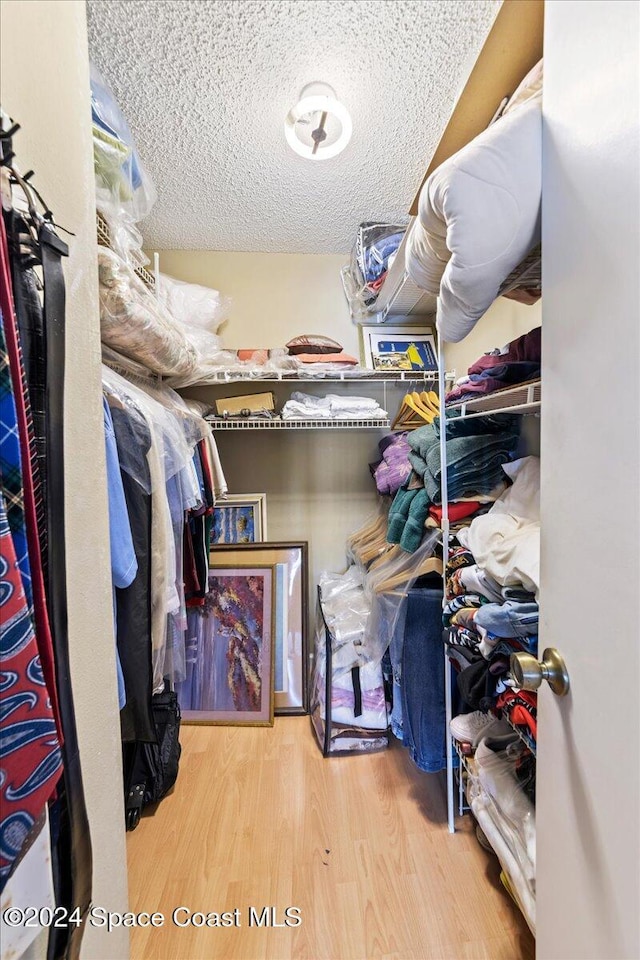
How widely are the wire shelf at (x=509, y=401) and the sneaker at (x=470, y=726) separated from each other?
92 cm

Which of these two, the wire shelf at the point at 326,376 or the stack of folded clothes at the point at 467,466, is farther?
the wire shelf at the point at 326,376

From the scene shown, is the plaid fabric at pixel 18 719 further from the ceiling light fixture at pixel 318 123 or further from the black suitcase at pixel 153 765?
the ceiling light fixture at pixel 318 123

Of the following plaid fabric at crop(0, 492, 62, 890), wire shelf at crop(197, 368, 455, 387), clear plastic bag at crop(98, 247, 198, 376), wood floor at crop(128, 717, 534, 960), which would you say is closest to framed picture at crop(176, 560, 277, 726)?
wood floor at crop(128, 717, 534, 960)

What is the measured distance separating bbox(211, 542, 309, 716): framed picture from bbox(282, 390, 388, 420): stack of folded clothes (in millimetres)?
663

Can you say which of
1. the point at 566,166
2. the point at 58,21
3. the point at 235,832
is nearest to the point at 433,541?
the point at 566,166

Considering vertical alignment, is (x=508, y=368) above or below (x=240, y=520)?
above

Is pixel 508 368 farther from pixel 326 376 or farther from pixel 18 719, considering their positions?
pixel 18 719

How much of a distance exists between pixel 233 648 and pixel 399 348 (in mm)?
1733

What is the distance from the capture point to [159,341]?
1.17 m

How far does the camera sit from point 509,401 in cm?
107

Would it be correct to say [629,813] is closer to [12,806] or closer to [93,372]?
[12,806]

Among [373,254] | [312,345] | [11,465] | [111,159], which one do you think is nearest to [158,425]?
[111,159]

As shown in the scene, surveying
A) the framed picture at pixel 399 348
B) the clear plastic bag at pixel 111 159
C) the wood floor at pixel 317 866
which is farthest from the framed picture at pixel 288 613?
the clear plastic bag at pixel 111 159

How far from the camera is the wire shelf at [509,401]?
0.87m
